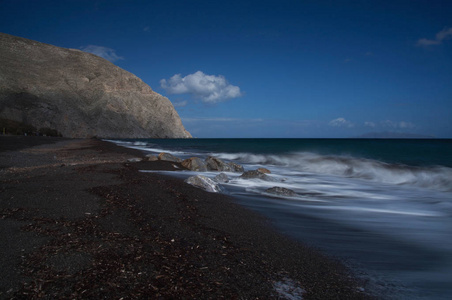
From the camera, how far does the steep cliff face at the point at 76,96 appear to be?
208 feet

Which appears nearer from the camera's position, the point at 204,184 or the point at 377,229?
the point at 377,229

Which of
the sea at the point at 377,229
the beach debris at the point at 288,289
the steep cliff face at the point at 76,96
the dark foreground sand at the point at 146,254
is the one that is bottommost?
the sea at the point at 377,229

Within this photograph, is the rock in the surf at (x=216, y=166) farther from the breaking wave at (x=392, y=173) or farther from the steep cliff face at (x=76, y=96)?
the steep cliff face at (x=76, y=96)

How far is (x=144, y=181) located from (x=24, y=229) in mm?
4116

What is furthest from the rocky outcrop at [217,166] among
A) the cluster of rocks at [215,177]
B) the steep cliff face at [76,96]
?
the steep cliff face at [76,96]

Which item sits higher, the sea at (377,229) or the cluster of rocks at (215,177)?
the cluster of rocks at (215,177)

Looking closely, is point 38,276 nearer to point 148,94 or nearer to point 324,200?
point 324,200

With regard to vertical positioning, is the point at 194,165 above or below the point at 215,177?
above

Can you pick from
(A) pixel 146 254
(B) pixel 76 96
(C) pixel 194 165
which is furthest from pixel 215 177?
(B) pixel 76 96

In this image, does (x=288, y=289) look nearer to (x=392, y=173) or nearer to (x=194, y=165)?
(x=194, y=165)

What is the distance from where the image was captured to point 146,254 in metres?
2.98

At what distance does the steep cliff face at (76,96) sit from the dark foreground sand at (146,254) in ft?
224

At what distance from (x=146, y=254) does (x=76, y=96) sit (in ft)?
280

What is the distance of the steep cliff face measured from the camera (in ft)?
208
